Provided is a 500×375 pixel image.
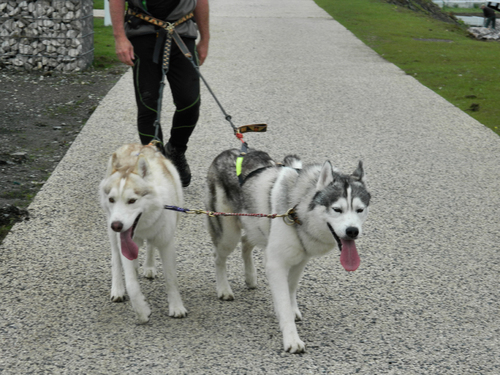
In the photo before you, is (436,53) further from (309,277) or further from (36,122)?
(309,277)

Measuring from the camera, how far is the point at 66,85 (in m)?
10.1

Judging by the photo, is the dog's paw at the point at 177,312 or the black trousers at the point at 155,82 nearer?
the dog's paw at the point at 177,312

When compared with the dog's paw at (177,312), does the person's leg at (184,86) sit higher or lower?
higher

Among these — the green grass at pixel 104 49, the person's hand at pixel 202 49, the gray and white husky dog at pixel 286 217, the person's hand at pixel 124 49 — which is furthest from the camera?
the green grass at pixel 104 49

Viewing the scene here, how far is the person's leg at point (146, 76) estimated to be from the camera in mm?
5180

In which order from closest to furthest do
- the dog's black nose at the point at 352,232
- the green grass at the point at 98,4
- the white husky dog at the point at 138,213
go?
the dog's black nose at the point at 352,232 < the white husky dog at the point at 138,213 < the green grass at the point at 98,4

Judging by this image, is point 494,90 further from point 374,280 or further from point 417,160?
point 374,280

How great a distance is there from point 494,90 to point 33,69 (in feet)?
27.5

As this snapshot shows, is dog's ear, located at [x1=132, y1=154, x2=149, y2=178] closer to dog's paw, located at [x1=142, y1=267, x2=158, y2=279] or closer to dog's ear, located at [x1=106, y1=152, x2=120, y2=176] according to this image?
dog's ear, located at [x1=106, y1=152, x2=120, y2=176]

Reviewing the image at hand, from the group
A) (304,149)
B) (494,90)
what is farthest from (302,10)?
(304,149)

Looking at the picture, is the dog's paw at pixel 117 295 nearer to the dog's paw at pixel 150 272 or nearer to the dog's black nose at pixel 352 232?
the dog's paw at pixel 150 272

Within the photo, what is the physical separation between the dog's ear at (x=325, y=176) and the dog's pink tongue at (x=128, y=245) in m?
1.14

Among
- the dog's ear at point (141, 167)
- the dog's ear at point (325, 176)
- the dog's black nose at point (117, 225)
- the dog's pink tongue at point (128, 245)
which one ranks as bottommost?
the dog's pink tongue at point (128, 245)

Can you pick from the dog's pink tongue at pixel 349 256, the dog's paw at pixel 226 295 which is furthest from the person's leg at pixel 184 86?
the dog's pink tongue at pixel 349 256
